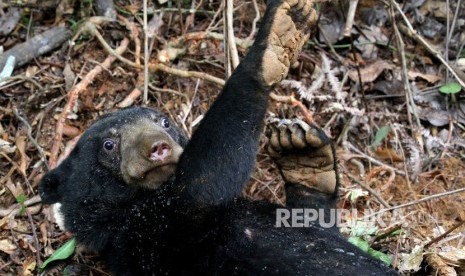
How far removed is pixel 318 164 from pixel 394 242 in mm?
990

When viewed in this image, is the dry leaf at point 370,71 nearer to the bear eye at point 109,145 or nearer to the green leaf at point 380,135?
the green leaf at point 380,135

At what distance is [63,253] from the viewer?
5430mm

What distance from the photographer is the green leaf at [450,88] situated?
689 centimetres

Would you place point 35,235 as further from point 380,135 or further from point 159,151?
point 380,135

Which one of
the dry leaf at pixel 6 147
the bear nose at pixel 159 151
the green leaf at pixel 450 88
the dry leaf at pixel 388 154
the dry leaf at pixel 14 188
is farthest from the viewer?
the green leaf at pixel 450 88

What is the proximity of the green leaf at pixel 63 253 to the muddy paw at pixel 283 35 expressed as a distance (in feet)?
7.33

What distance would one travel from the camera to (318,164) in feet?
16.9

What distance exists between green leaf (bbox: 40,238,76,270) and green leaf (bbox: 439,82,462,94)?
3.89m

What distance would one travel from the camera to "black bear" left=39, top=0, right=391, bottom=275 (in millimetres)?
4234

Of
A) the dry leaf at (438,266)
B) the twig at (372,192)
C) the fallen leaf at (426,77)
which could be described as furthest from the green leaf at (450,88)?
the dry leaf at (438,266)

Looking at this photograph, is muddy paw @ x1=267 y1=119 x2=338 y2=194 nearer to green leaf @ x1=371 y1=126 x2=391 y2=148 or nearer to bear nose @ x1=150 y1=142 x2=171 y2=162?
bear nose @ x1=150 y1=142 x2=171 y2=162

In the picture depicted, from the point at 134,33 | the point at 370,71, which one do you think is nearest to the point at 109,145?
the point at 134,33

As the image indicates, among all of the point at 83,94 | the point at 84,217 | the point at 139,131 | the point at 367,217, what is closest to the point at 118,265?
the point at 84,217

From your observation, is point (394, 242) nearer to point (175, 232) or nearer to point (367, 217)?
point (367, 217)
